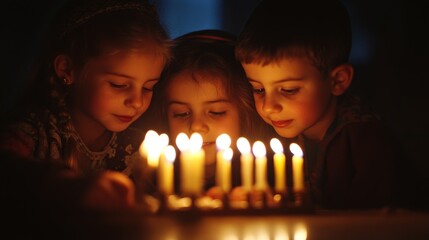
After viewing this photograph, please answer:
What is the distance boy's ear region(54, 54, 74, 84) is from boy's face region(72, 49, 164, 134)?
0.04 metres

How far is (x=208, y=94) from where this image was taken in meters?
3.29

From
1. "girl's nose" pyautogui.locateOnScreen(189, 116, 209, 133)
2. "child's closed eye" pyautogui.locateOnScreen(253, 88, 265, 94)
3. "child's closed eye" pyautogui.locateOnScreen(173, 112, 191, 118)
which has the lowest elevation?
"girl's nose" pyautogui.locateOnScreen(189, 116, 209, 133)

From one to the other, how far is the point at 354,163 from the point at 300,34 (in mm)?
708

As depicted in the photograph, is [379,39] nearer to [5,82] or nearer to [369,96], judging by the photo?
[369,96]

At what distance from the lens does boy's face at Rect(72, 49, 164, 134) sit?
10.4 ft

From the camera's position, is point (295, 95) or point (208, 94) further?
point (208, 94)

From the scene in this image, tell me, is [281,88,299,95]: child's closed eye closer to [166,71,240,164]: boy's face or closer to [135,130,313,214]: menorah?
[166,71,240,164]: boy's face

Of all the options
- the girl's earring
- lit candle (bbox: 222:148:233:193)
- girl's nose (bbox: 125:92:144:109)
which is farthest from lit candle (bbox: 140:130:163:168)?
the girl's earring

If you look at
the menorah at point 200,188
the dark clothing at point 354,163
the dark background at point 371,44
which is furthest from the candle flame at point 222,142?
the dark background at point 371,44

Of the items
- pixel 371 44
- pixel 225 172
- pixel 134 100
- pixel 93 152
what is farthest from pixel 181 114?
pixel 371 44

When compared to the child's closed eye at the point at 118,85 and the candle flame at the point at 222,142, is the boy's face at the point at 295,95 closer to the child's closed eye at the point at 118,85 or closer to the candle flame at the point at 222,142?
the candle flame at the point at 222,142

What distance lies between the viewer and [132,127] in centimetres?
346

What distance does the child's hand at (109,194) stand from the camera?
86.0 inches

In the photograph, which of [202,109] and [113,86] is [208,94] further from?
[113,86]
